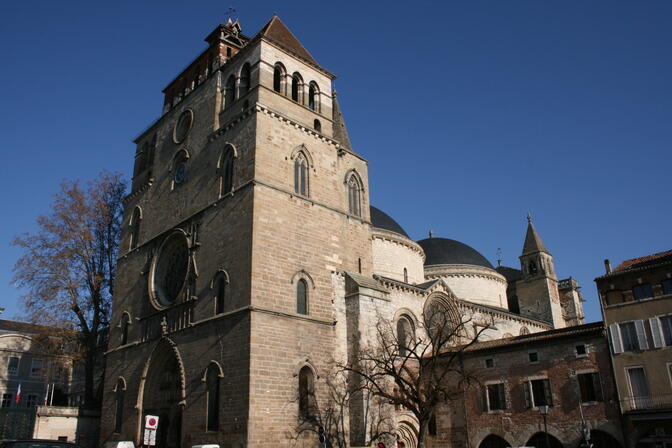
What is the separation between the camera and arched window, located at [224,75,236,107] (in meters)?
28.5

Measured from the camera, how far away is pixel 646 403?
20609 millimetres

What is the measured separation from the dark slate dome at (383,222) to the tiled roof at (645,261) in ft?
48.4

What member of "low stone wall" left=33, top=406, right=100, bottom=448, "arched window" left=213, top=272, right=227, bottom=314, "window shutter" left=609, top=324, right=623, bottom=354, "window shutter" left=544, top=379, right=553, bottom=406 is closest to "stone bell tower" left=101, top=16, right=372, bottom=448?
"arched window" left=213, top=272, right=227, bottom=314

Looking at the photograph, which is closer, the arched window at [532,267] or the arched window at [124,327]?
the arched window at [124,327]

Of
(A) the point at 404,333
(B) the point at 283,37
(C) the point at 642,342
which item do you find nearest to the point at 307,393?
(A) the point at 404,333

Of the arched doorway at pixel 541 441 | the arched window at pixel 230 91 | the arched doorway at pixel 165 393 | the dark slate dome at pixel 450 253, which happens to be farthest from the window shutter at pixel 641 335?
the arched window at pixel 230 91

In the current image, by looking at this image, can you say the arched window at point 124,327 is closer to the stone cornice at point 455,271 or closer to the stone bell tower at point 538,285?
the stone cornice at point 455,271

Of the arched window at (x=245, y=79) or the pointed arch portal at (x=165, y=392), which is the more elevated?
the arched window at (x=245, y=79)

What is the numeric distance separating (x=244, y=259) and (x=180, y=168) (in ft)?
32.4

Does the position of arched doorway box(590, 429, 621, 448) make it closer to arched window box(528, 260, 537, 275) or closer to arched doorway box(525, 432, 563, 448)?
arched doorway box(525, 432, 563, 448)

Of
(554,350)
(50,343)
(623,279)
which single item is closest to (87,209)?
(50,343)

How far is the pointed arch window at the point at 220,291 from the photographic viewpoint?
23.4m

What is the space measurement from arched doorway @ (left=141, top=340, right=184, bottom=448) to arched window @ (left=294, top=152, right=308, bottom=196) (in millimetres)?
9453

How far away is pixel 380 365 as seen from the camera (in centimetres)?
2309
